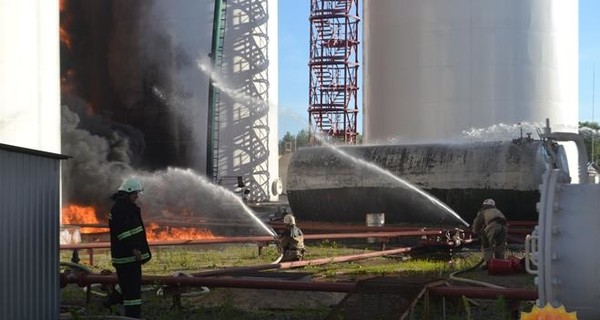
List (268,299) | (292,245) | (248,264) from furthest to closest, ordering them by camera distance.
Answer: (248,264), (292,245), (268,299)

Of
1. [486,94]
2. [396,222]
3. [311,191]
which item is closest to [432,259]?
[396,222]

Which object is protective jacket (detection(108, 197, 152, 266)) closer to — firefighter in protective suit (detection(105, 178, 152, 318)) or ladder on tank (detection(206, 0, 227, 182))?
→ firefighter in protective suit (detection(105, 178, 152, 318))

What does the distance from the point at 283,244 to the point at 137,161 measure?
42.8ft

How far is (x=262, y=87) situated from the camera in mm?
26641

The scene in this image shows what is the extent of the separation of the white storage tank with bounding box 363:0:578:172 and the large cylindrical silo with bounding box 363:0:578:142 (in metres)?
0.03

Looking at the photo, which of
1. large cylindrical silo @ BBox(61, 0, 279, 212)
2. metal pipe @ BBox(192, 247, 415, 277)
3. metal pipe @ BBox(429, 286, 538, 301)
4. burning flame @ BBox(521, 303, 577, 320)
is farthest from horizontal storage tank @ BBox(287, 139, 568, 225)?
burning flame @ BBox(521, 303, 577, 320)

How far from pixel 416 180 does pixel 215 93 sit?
7.47 metres

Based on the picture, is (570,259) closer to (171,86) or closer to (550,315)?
(550,315)

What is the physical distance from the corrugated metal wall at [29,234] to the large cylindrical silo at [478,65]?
62.8 feet

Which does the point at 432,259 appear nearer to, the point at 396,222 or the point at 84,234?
the point at 396,222

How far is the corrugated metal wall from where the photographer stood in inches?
246

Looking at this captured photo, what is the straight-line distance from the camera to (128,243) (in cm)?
713

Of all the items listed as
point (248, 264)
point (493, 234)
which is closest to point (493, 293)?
point (493, 234)

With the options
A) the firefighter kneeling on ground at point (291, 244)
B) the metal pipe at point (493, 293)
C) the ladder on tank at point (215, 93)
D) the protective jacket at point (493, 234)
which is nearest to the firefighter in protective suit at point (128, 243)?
the metal pipe at point (493, 293)
